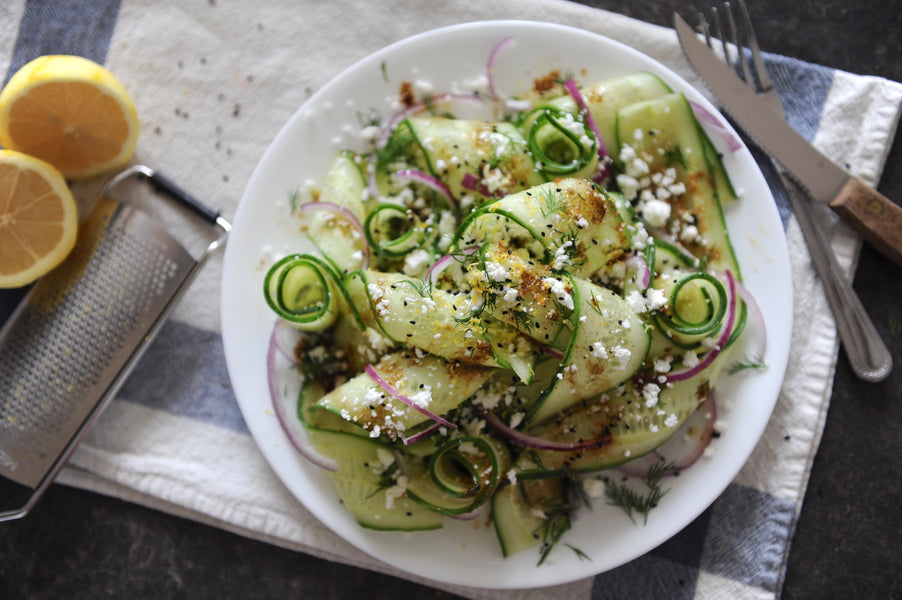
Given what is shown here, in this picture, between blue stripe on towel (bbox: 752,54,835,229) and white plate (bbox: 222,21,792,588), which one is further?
blue stripe on towel (bbox: 752,54,835,229)

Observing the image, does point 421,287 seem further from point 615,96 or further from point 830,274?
point 830,274

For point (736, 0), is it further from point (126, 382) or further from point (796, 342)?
point (126, 382)

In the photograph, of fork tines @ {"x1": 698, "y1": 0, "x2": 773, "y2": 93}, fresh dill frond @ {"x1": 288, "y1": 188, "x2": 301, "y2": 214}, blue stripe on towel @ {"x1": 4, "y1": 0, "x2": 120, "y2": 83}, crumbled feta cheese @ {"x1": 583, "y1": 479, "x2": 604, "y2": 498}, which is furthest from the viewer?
blue stripe on towel @ {"x1": 4, "y1": 0, "x2": 120, "y2": 83}

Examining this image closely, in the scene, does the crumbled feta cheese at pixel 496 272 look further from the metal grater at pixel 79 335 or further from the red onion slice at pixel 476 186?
the metal grater at pixel 79 335

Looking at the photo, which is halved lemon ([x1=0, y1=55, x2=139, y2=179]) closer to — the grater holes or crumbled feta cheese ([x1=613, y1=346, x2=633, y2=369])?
the grater holes

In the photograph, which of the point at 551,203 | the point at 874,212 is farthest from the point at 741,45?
the point at 551,203

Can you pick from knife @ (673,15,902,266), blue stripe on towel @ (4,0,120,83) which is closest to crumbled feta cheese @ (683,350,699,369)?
knife @ (673,15,902,266)

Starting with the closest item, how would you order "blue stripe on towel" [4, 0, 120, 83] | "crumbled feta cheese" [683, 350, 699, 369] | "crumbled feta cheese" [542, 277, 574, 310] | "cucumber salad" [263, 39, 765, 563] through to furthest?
"crumbled feta cheese" [542, 277, 574, 310] < "cucumber salad" [263, 39, 765, 563] < "crumbled feta cheese" [683, 350, 699, 369] < "blue stripe on towel" [4, 0, 120, 83]
